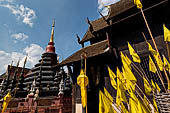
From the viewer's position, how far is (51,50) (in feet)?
65.2

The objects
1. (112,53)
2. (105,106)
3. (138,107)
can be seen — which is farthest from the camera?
(112,53)

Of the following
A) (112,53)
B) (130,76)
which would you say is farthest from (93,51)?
(130,76)

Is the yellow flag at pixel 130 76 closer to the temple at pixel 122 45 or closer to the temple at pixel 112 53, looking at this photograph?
the temple at pixel 112 53

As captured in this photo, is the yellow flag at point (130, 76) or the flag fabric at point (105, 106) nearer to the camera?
the flag fabric at point (105, 106)

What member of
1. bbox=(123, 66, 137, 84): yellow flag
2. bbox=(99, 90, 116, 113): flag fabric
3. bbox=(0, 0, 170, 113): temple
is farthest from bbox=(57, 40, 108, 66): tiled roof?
bbox=(99, 90, 116, 113): flag fabric

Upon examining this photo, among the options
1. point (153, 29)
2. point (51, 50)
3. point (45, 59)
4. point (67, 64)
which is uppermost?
point (51, 50)

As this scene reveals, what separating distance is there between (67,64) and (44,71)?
1091cm

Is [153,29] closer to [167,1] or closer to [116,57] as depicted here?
[167,1]

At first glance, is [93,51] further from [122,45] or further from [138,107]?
[138,107]

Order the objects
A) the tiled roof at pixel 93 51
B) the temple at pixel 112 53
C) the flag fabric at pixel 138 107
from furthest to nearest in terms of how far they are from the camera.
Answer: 1. the tiled roof at pixel 93 51
2. the temple at pixel 112 53
3. the flag fabric at pixel 138 107

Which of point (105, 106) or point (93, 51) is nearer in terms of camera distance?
point (105, 106)

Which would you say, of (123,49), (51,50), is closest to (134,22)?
(123,49)

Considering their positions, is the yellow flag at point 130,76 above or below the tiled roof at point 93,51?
below

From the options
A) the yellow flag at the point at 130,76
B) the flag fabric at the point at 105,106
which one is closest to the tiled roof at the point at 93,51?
the yellow flag at the point at 130,76
